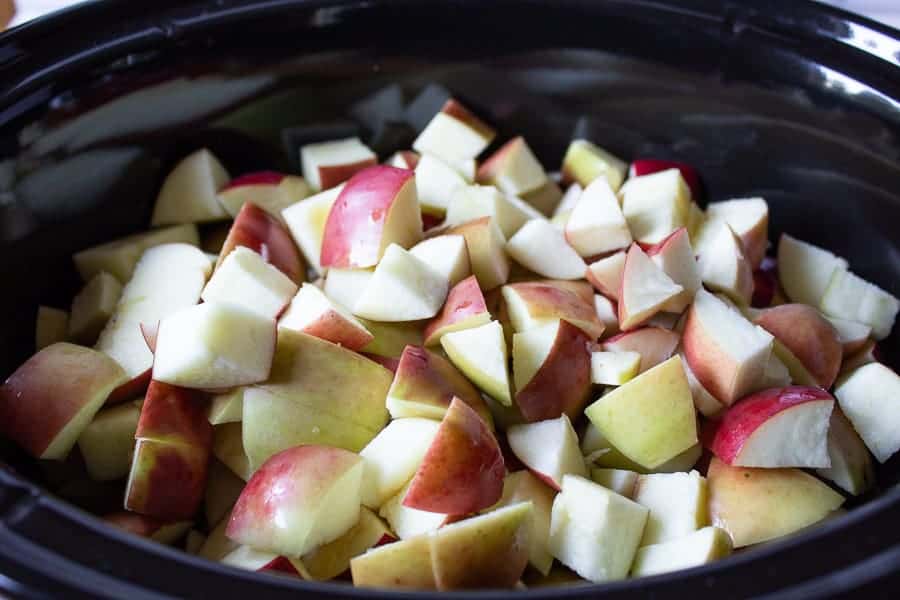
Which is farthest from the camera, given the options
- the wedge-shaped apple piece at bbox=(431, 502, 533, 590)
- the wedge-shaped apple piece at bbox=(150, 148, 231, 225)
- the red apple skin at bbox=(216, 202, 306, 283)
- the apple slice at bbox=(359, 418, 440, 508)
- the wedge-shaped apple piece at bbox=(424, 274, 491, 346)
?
the wedge-shaped apple piece at bbox=(150, 148, 231, 225)

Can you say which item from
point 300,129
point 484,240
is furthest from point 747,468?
point 300,129

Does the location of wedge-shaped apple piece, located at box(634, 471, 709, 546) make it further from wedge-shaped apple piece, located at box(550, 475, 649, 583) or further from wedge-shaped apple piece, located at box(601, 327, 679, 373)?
wedge-shaped apple piece, located at box(601, 327, 679, 373)

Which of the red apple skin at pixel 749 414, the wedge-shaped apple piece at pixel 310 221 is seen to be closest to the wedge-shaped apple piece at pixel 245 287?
the wedge-shaped apple piece at pixel 310 221

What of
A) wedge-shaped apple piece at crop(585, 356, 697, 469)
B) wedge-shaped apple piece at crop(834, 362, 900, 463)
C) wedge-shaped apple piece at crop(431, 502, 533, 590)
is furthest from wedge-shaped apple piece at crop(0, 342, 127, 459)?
wedge-shaped apple piece at crop(834, 362, 900, 463)

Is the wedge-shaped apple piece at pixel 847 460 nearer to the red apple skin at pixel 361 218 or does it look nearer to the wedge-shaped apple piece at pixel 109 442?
the red apple skin at pixel 361 218

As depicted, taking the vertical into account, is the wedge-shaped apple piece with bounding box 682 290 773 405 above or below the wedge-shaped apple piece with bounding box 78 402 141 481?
above
